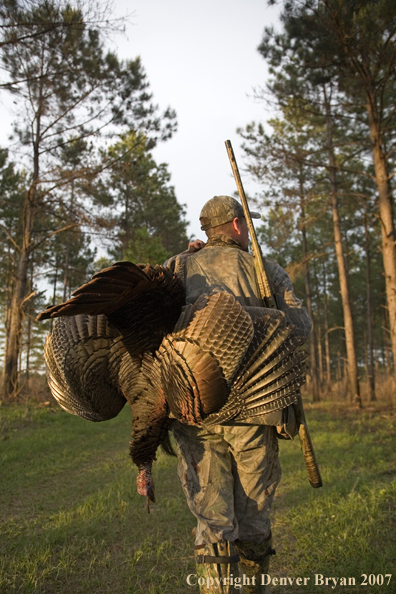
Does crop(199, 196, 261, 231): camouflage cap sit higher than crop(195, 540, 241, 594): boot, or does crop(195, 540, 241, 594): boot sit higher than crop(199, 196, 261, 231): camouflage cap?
crop(199, 196, 261, 231): camouflage cap

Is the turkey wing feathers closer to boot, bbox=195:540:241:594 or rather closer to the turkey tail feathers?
the turkey tail feathers

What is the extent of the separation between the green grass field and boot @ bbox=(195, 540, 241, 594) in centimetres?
102

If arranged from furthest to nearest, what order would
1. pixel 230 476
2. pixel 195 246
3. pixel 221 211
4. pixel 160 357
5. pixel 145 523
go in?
pixel 145 523, pixel 195 246, pixel 221 211, pixel 230 476, pixel 160 357

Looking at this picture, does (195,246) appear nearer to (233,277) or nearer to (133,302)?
(233,277)

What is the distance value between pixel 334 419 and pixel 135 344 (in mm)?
10186

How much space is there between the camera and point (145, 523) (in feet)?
14.0

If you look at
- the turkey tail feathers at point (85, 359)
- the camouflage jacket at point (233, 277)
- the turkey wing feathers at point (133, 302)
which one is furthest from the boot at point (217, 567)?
the camouflage jacket at point (233, 277)

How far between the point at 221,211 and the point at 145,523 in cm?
330

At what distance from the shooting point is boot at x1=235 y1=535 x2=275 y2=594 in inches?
95.5

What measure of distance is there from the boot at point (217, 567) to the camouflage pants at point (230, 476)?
0.19 ft

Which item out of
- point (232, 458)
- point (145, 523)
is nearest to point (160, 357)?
point (232, 458)

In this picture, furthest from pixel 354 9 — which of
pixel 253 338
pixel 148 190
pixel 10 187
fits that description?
pixel 148 190

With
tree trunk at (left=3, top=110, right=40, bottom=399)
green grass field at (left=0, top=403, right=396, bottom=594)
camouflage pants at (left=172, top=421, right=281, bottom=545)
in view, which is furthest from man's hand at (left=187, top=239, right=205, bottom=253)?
tree trunk at (left=3, top=110, right=40, bottom=399)

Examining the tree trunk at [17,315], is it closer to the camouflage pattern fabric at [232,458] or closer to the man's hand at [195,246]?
the man's hand at [195,246]
